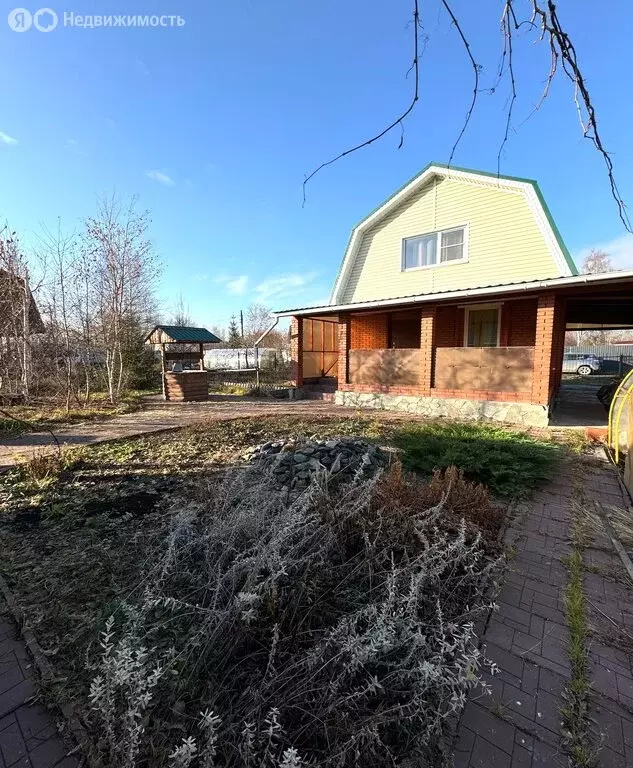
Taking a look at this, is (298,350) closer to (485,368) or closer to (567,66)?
(485,368)

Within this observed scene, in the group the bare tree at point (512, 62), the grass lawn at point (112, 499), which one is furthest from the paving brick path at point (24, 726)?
the bare tree at point (512, 62)

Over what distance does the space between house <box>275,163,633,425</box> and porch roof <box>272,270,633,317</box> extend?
1.0 inches

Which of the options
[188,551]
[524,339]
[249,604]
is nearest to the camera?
[249,604]

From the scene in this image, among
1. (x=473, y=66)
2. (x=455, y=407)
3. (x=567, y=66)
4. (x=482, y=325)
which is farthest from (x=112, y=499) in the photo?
(x=482, y=325)

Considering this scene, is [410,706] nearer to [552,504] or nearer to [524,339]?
[552,504]

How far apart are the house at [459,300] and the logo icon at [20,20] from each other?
744cm

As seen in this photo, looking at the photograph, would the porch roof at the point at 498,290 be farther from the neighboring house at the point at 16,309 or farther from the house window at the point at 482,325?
the neighboring house at the point at 16,309

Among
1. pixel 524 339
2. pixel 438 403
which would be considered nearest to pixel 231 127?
pixel 438 403

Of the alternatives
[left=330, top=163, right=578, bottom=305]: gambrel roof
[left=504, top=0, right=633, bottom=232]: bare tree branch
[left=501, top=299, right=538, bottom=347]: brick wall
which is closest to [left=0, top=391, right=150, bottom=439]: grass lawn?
[left=330, top=163, right=578, bottom=305]: gambrel roof

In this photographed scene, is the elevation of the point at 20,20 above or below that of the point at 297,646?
above

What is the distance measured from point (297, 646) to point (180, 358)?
11.6 m

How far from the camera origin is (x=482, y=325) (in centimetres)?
1116

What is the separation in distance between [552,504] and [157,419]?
26.4 ft

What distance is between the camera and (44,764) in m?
1.34
